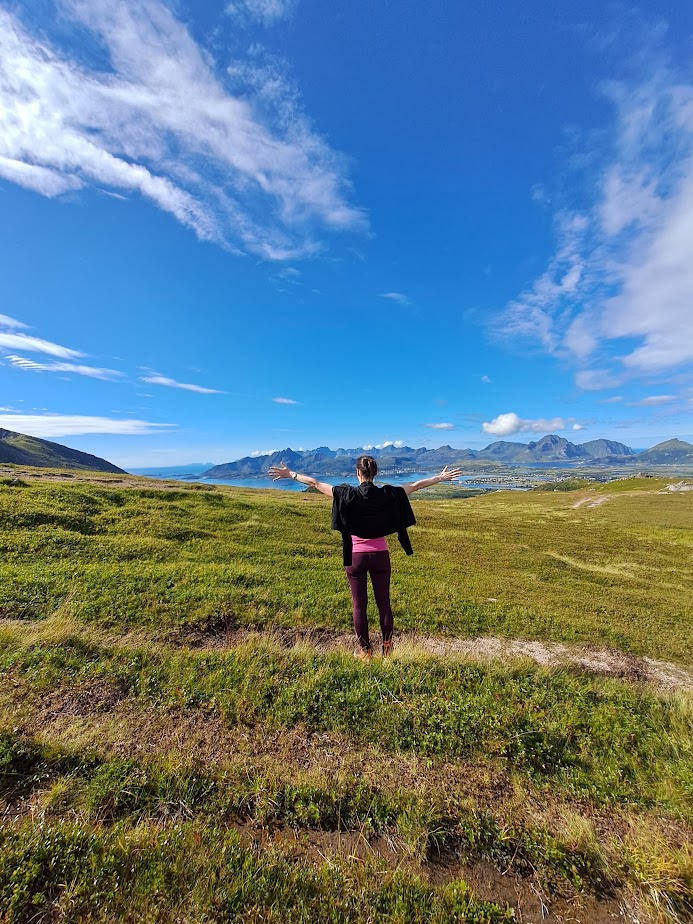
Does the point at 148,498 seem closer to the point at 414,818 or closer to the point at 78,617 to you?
the point at 78,617

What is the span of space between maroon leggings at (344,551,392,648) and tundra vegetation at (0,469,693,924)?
677 millimetres

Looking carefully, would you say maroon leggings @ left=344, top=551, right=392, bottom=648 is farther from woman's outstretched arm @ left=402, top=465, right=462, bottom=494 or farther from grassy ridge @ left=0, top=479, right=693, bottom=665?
grassy ridge @ left=0, top=479, right=693, bottom=665

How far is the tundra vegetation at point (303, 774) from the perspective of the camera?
3.43 meters

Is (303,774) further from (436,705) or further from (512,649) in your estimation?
(512,649)

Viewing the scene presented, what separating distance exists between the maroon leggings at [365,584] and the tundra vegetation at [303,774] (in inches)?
26.7

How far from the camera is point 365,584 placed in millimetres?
7641

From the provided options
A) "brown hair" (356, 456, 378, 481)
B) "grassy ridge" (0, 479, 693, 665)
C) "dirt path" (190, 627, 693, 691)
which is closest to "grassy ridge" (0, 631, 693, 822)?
"dirt path" (190, 627, 693, 691)

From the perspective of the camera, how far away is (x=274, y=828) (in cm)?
412

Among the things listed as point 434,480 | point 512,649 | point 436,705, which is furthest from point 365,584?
point 512,649

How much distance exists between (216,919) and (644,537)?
1917 inches

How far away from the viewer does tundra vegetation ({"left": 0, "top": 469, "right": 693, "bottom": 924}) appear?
3.43 metres

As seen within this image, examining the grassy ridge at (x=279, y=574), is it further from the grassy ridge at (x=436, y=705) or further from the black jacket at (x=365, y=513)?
the black jacket at (x=365, y=513)

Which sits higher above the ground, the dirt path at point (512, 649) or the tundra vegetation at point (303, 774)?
the tundra vegetation at point (303, 774)

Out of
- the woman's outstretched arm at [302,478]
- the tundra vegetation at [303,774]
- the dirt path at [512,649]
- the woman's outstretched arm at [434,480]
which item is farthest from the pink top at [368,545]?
the dirt path at [512,649]
